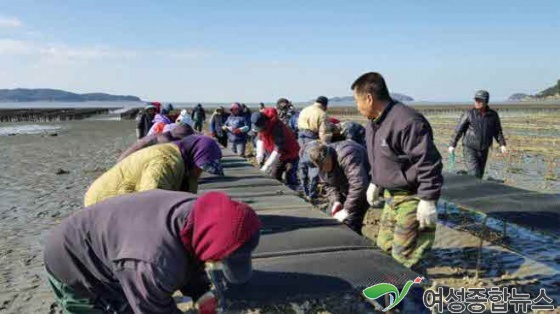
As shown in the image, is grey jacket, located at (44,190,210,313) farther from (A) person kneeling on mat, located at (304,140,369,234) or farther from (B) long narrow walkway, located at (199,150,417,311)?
(A) person kneeling on mat, located at (304,140,369,234)

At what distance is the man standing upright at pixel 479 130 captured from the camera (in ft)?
23.1

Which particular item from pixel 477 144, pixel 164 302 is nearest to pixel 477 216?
pixel 477 144

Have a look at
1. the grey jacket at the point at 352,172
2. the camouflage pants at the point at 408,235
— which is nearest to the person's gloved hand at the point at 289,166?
the grey jacket at the point at 352,172

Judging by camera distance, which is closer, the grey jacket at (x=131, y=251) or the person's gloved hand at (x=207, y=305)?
the grey jacket at (x=131, y=251)

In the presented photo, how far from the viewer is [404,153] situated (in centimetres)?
347

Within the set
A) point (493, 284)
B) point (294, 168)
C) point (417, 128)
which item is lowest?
point (493, 284)

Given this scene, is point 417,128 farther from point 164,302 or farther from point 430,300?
point 164,302

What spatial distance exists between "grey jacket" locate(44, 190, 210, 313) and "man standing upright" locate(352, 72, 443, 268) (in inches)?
75.9

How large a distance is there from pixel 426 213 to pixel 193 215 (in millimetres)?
2168

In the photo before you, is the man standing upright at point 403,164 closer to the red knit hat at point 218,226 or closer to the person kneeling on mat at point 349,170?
the person kneeling on mat at point 349,170

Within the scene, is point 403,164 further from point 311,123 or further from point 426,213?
point 311,123

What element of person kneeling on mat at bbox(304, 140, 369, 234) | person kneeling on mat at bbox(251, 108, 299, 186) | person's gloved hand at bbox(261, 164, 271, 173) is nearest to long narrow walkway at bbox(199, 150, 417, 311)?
person kneeling on mat at bbox(304, 140, 369, 234)

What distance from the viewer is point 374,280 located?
294 cm

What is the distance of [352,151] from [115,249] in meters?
3.06
